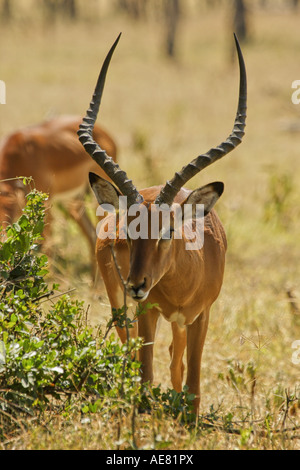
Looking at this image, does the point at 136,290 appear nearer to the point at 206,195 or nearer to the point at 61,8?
the point at 206,195

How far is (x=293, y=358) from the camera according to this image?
6301 mm

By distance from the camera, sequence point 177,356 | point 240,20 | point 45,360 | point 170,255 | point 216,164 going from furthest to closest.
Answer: point 240,20, point 216,164, point 177,356, point 170,255, point 45,360

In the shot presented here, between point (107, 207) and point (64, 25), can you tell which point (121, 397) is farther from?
point (64, 25)

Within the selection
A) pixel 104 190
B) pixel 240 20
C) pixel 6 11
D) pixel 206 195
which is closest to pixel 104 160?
pixel 104 190

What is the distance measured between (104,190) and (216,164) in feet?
33.3

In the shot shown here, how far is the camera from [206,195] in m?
4.48

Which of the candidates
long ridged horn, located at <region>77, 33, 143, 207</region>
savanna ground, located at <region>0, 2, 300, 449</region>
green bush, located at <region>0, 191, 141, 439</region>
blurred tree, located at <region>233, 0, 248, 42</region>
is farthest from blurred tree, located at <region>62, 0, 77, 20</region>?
green bush, located at <region>0, 191, 141, 439</region>

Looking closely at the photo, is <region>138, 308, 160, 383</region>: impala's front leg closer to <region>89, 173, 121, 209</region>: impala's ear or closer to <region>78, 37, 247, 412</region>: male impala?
<region>78, 37, 247, 412</region>: male impala

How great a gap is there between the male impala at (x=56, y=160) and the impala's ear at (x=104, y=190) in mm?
3652

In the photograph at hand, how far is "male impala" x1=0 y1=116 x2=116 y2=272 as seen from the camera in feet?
29.2
